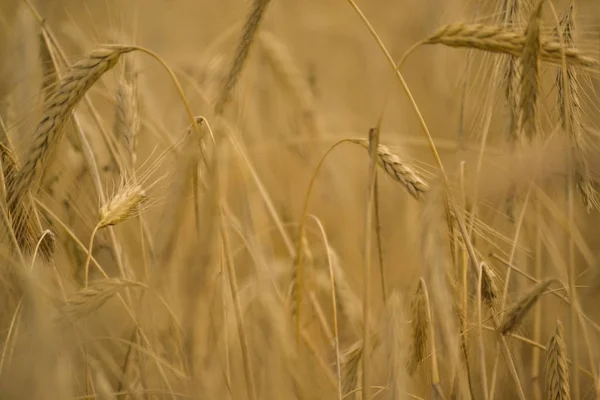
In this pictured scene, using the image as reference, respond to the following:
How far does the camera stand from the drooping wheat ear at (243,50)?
0.90m

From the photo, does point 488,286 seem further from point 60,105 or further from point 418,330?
point 60,105

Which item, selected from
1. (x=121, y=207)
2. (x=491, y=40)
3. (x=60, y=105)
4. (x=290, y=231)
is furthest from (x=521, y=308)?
(x=290, y=231)

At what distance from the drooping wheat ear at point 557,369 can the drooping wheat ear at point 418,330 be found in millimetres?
195

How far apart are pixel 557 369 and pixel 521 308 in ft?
0.44

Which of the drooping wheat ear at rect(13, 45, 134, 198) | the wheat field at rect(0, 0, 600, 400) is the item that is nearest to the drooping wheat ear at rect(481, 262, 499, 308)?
the wheat field at rect(0, 0, 600, 400)

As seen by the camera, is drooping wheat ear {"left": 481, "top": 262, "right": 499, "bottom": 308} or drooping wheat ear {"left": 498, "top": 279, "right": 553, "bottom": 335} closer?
drooping wheat ear {"left": 498, "top": 279, "right": 553, "bottom": 335}

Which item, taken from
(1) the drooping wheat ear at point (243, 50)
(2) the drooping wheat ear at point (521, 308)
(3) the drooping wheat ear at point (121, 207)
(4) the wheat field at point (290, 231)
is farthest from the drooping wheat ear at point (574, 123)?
(3) the drooping wheat ear at point (121, 207)

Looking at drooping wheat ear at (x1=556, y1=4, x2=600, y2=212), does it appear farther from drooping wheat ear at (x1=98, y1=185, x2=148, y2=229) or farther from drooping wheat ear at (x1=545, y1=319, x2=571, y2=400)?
drooping wheat ear at (x1=98, y1=185, x2=148, y2=229)

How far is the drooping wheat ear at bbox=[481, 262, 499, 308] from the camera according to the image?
845 millimetres

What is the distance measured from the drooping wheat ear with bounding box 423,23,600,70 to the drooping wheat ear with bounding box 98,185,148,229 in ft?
1.57

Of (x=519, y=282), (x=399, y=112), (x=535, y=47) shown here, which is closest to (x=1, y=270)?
(x=535, y=47)

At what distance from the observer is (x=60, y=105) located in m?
0.77

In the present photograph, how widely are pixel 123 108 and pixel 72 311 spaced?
1.70ft

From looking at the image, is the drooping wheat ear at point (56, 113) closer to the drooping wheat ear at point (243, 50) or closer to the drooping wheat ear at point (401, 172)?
the drooping wheat ear at point (243, 50)
